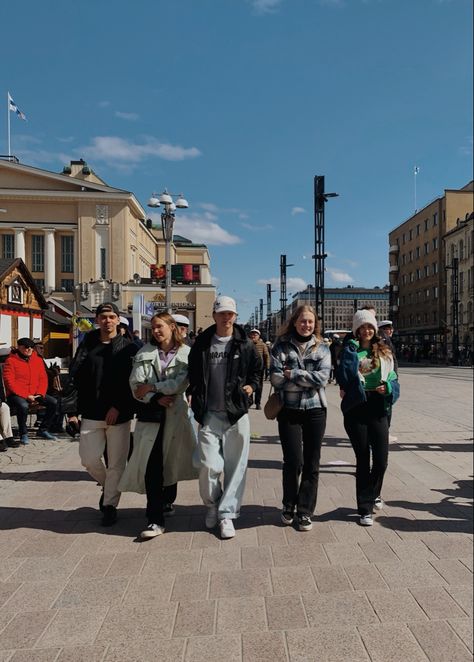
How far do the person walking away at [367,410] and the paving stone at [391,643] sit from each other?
152cm

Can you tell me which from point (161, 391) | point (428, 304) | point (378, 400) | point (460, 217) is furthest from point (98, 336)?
point (428, 304)

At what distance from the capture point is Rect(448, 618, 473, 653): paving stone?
2168 millimetres

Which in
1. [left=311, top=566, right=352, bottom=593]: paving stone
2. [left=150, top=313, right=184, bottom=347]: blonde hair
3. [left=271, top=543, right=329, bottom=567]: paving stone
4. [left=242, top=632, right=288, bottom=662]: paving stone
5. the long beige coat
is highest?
[left=150, top=313, right=184, bottom=347]: blonde hair

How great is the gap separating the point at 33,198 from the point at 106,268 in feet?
33.3

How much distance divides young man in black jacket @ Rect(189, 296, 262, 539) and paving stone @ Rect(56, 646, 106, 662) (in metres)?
→ 1.45

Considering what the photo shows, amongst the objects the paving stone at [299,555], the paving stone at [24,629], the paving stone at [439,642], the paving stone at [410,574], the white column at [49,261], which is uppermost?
the white column at [49,261]

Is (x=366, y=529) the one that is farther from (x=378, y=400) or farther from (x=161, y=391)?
(x=161, y=391)

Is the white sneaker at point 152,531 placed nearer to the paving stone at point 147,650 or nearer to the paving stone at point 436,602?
the paving stone at point 147,650

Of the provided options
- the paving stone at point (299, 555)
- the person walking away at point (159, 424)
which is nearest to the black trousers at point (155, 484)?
the person walking away at point (159, 424)

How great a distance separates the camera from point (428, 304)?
60.2m

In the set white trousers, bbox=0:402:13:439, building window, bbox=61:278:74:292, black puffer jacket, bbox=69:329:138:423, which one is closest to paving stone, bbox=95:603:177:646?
black puffer jacket, bbox=69:329:138:423

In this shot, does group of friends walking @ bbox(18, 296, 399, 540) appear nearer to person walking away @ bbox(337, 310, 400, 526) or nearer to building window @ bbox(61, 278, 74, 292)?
person walking away @ bbox(337, 310, 400, 526)

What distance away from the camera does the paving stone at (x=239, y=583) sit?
2824 millimetres

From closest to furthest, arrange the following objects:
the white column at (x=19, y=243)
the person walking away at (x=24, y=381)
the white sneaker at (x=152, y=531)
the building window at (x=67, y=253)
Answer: the white sneaker at (x=152, y=531), the person walking away at (x=24, y=381), the white column at (x=19, y=243), the building window at (x=67, y=253)
